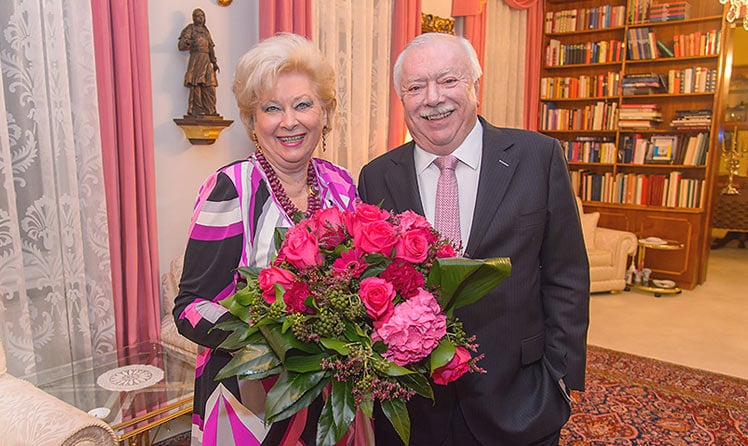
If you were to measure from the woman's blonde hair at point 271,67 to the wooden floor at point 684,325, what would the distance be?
370 cm

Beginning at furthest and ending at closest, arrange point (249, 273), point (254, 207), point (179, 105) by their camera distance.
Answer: point (179, 105)
point (254, 207)
point (249, 273)

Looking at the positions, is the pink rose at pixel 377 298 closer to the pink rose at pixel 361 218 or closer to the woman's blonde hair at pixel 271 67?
the pink rose at pixel 361 218

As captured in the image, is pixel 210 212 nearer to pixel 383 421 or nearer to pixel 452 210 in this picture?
pixel 452 210

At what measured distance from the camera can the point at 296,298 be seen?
3.26ft

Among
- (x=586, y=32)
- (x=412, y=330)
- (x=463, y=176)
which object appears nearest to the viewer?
(x=412, y=330)

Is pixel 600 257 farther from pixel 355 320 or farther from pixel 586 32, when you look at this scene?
pixel 355 320

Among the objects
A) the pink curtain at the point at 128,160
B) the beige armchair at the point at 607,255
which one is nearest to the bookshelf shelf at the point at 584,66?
the beige armchair at the point at 607,255

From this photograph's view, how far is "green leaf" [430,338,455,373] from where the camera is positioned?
99 cm

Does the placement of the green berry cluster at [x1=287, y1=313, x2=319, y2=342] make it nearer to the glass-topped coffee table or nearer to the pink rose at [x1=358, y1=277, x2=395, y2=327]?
the pink rose at [x1=358, y1=277, x2=395, y2=327]

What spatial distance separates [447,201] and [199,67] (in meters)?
1.90

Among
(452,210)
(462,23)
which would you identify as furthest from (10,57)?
(462,23)

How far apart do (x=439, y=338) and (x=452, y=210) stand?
71 cm

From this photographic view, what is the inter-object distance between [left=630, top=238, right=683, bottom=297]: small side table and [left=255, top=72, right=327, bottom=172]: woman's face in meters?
5.36

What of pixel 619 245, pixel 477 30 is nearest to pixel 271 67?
pixel 477 30
